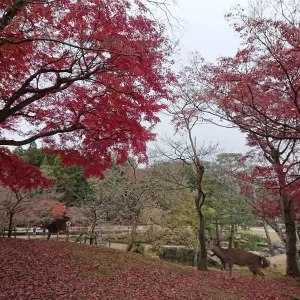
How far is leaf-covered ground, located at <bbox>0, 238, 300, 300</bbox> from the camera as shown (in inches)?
256

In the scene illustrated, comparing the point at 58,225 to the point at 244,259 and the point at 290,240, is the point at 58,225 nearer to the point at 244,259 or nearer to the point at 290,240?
the point at 290,240

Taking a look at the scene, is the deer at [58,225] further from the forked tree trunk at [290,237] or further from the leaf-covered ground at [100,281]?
the forked tree trunk at [290,237]

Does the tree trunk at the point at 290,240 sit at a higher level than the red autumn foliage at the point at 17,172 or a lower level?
lower

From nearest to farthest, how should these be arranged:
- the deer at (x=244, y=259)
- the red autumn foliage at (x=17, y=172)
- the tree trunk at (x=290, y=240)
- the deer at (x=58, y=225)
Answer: the red autumn foliage at (x=17, y=172)
the deer at (x=244, y=259)
the tree trunk at (x=290, y=240)
the deer at (x=58, y=225)

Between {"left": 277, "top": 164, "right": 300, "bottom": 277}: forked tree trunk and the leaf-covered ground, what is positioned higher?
{"left": 277, "top": 164, "right": 300, "bottom": 277}: forked tree trunk

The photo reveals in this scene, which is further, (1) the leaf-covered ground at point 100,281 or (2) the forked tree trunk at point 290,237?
(2) the forked tree trunk at point 290,237

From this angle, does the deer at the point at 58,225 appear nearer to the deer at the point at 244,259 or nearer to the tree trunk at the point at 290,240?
the deer at the point at 244,259

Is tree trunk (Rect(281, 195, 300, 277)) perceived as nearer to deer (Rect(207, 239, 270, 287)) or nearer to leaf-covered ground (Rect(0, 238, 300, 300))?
leaf-covered ground (Rect(0, 238, 300, 300))

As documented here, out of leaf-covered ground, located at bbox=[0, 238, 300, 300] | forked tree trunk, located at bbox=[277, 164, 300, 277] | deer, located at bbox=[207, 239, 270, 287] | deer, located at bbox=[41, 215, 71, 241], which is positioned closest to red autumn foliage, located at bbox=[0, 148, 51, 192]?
leaf-covered ground, located at bbox=[0, 238, 300, 300]

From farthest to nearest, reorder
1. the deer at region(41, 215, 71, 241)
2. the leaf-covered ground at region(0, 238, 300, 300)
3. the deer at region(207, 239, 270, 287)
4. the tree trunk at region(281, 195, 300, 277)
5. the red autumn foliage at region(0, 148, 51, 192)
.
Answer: the deer at region(41, 215, 71, 241)
the tree trunk at region(281, 195, 300, 277)
the deer at region(207, 239, 270, 287)
the red autumn foliage at region(0, 148, 51, 192)
the leaf-covered ground at region(0, 238, 300, 300)

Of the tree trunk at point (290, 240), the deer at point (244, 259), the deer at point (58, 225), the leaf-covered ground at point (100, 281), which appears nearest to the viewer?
the leaf-covered ground at point (100, 281)

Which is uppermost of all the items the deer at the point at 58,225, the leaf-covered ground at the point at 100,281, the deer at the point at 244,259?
the deer at the point at 58,225

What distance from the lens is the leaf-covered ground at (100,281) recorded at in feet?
21.3

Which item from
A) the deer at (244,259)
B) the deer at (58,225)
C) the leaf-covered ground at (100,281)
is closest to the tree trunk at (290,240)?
the leaf-covered ground at (100,281)
